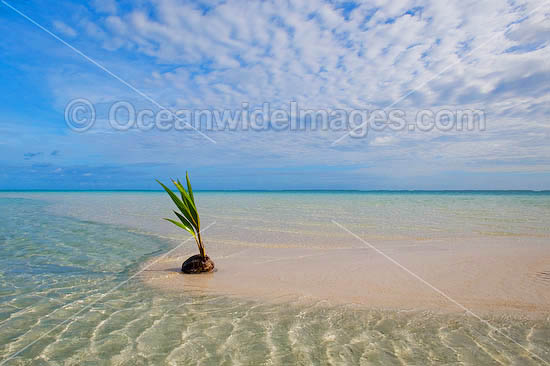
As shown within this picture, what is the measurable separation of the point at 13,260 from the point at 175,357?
600cm

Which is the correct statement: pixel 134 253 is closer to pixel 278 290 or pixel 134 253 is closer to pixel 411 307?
pixel 278 290

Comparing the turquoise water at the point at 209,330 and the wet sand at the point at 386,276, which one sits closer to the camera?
the turquoise water at the point at 209,330

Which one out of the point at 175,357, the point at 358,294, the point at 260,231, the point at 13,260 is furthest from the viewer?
the point at 260,231

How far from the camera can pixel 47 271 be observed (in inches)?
229

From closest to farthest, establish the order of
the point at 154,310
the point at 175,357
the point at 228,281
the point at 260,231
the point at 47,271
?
the point at 175,357 → the point at 154,310 → the point at 228,281 → the point at 47,271 → the point at 260,231

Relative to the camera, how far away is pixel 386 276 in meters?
5.52

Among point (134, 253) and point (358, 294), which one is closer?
point (358, 294)

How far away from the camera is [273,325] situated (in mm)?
3572

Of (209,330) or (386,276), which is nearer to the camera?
(209,330)

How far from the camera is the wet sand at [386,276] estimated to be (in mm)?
4344

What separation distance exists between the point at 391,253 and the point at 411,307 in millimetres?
3438

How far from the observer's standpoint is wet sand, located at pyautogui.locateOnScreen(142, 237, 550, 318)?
14.3ft

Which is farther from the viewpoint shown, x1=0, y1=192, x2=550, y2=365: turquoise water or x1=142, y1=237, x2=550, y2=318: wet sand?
x1=142, y1=237, x2=550, y2=318: wet sand

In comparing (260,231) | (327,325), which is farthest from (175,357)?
(260,231)
